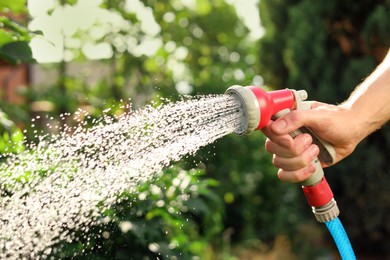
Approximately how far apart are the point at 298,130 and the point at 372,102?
34 cm

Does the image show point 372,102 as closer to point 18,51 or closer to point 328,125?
point 328,125

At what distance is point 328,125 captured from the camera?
1.72 m

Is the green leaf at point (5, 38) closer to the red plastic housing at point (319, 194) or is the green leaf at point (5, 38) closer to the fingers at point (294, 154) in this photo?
the fingers at point (294, 154)

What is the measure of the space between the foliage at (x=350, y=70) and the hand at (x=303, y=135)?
311 centimetres

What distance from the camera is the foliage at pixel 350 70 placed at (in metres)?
4.82

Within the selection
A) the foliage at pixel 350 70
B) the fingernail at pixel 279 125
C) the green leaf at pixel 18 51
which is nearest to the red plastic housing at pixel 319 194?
the fingernail at pixel 279 125

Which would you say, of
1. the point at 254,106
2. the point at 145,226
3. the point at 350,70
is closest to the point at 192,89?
the point at 350,70

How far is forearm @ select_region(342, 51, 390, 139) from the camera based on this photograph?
187cm

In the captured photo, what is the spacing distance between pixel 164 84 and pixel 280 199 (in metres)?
1.33

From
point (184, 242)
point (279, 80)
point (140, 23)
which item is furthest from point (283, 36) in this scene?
point (184, 242)

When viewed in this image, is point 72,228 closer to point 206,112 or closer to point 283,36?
point 206,112

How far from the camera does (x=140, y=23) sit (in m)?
4.94

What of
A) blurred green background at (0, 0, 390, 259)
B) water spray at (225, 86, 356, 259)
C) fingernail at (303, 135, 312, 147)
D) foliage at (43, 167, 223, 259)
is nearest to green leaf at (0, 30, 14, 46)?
foliage at (43, 167, 223, 259)

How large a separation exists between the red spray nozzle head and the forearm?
39cm
